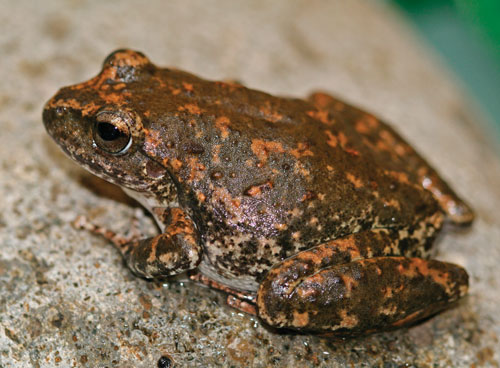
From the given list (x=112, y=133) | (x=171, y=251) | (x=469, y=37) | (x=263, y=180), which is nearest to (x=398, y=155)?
(x=263, y=180)

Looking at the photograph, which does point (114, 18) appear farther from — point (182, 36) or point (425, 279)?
point (425, 279)

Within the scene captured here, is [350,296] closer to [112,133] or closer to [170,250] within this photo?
[170,250]

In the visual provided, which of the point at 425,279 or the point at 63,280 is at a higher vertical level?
the point at 425,279

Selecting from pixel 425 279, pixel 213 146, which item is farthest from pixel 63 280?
pixel 425 279

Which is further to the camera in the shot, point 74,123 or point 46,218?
point 46,218

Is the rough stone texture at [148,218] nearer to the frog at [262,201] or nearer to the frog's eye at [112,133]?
the frog at [262,201]

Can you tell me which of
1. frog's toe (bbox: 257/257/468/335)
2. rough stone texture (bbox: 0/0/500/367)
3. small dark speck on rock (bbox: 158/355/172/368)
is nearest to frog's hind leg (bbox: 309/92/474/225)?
rough stone texture (bbox: 0/0/500/367)

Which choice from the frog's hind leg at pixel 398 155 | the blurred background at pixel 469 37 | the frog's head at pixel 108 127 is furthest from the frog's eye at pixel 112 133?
the blurred background at pixel 469 37
